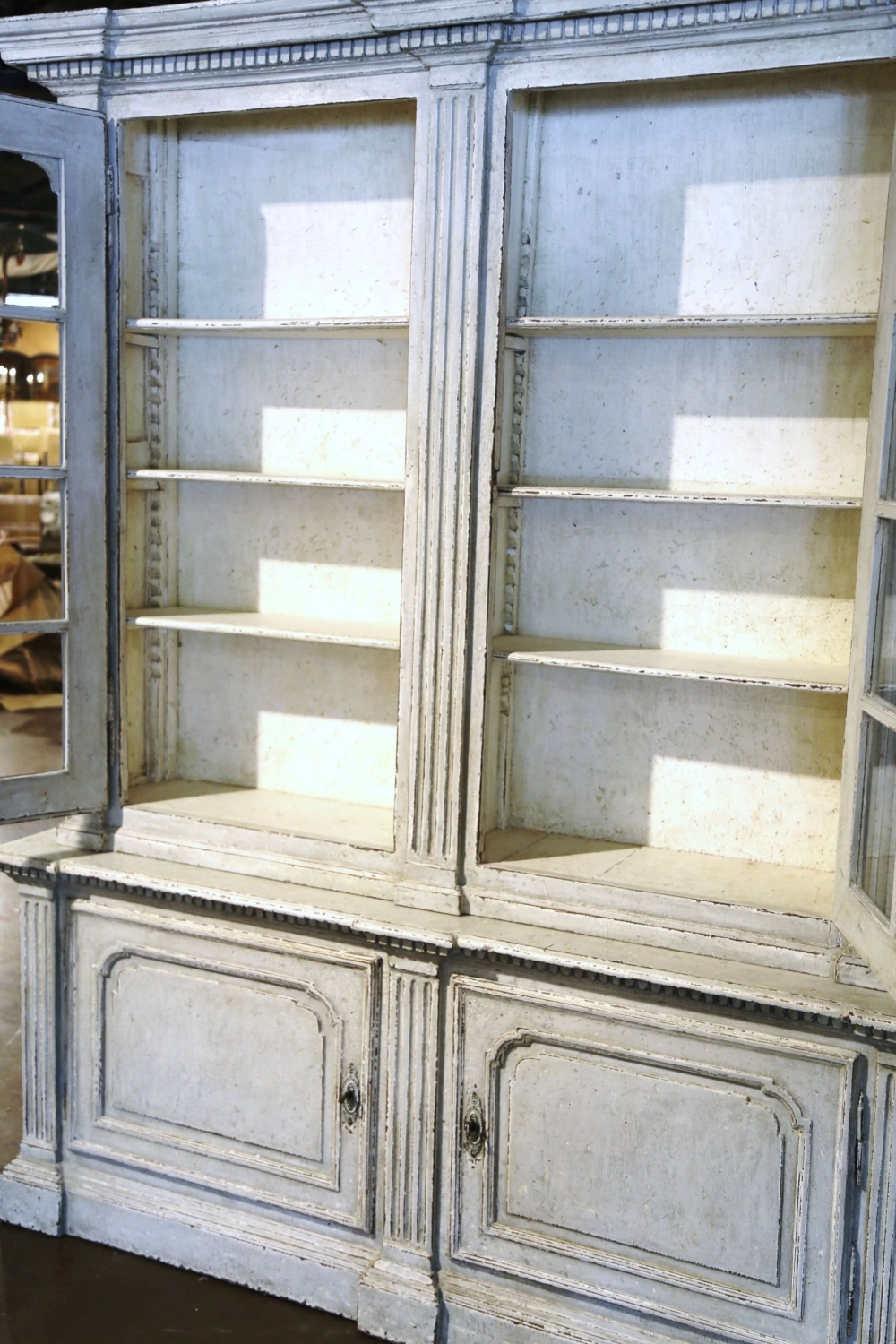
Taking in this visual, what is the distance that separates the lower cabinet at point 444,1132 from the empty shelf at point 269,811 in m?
0.22

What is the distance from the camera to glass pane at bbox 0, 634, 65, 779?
8.23 meters

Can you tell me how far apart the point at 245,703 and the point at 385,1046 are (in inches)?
39.9

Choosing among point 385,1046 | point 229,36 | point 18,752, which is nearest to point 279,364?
point 229,36

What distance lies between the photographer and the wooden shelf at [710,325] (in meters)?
2.48

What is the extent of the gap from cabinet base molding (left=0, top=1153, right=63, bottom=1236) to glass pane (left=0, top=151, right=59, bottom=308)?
17.3ft

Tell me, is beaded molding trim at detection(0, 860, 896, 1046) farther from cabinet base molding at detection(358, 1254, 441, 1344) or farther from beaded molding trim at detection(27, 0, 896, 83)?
beaded molding trim at detection(27, 0, 896, 83)

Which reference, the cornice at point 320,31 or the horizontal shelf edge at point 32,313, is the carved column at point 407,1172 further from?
the cornice at point 320,31

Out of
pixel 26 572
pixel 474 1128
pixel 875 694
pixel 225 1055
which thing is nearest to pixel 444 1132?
pixel 474 1128

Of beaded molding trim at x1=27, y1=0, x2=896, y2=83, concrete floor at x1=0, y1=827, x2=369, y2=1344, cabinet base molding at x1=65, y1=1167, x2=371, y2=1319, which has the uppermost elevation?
beaded molding trim at x1=27, y1=0, x2=896, y2=83

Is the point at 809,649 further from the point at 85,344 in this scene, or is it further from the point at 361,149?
the point at 85,344

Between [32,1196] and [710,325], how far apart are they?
2.66 m

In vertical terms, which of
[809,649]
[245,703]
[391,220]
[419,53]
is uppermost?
[419,53]

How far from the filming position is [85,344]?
2.97m

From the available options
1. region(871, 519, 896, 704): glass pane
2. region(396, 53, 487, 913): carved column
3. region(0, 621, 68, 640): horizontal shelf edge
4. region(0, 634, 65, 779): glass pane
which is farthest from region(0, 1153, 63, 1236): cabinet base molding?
region(0, 634, 65, 779): glass pane
